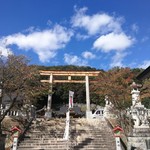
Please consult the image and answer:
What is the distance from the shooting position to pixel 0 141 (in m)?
12.2

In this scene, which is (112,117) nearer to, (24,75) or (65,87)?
(24,75)

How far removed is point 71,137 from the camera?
47.0 ft

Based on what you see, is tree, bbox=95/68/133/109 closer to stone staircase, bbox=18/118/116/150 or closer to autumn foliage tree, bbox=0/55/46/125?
stone staircase, bbox=18/118/116/150

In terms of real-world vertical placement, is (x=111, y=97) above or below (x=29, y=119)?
above

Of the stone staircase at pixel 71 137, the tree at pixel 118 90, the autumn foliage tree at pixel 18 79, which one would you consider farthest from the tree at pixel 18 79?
the tree at pixel 118 90

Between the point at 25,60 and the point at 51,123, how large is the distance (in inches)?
197

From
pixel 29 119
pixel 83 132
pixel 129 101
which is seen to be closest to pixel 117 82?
pixel 129 101

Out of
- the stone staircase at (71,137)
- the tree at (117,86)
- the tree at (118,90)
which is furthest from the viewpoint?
the tree at (117,86)

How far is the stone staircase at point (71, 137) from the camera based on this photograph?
13062mm

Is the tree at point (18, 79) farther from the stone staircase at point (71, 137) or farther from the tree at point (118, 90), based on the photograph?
the tree at point (118, 90)

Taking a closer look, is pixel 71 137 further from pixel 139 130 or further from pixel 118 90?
pixel 118 90

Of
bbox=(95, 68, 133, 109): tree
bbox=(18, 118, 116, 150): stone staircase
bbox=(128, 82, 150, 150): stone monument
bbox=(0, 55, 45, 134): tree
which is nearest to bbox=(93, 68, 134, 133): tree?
bbox=(95, 68, 133, 109): tree

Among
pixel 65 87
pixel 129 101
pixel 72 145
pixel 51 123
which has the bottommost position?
pixel 72 145

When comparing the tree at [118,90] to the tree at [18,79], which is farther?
the tree at [118,90]
